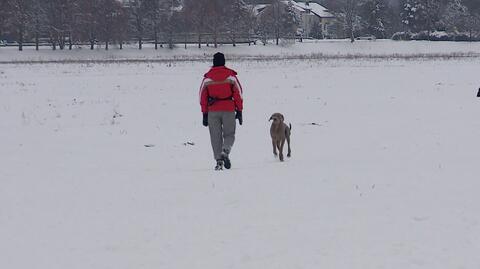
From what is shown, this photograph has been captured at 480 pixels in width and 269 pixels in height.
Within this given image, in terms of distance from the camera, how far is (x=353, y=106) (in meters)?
18.9

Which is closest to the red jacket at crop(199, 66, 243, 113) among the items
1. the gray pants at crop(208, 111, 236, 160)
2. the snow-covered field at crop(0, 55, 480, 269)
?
the gray pants at crop(208, 111, 236, 160)

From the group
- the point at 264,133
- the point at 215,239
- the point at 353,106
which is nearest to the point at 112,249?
the point at 215,239

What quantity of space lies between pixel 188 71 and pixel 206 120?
25.4 m

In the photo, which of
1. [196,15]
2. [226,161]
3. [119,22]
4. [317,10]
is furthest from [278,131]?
[317,10]

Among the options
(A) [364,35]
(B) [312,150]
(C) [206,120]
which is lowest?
(B) [312,150]

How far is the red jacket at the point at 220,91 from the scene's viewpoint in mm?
8578

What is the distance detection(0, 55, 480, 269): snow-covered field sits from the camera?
188 inches

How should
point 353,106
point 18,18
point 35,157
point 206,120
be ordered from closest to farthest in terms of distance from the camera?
point 206,120 < point 35,157 < point 353,106 < point 18,18

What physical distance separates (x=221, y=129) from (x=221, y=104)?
47cm

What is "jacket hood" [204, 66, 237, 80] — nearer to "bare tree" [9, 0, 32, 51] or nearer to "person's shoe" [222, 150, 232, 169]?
"person's shoe" [222, 150, 232, 169]

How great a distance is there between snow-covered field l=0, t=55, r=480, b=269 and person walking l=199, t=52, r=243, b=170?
0.54m

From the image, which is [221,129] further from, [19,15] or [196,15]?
[196,15]

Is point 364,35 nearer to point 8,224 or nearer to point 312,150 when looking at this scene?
point 312,150

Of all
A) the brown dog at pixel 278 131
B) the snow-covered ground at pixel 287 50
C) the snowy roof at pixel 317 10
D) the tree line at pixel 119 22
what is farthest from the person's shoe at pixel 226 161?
the snowy roof at pixel 317 10
